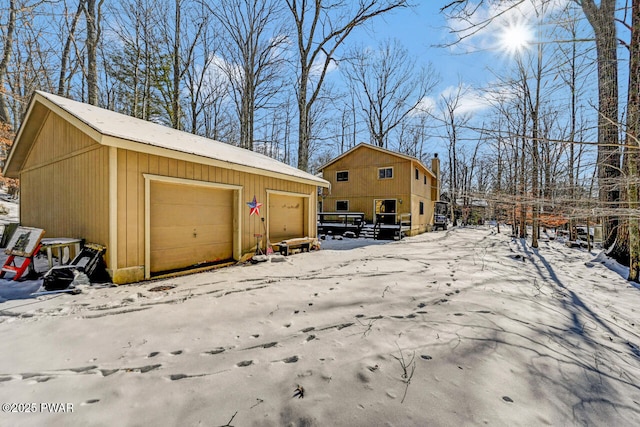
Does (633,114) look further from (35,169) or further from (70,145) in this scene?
(35,169)

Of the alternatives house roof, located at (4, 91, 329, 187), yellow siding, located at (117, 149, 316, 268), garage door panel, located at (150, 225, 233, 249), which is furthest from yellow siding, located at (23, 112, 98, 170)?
garage door panel, located at (150, 225, 233, 249)

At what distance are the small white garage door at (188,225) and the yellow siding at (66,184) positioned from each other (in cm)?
78

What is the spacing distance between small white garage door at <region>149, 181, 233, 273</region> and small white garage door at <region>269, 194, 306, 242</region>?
156cm

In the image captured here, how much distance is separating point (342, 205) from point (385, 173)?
3.41 meters

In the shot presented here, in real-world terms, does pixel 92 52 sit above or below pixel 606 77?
above

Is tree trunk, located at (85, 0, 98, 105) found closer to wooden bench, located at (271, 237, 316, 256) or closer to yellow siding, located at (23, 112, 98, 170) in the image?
yellow siding, located at (23, 112, 98, 170)

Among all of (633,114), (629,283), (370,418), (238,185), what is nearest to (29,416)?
(370,418)

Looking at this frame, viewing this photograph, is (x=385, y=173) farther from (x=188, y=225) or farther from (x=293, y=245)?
(x=188, y=225)

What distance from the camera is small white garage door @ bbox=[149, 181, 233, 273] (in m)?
5.06

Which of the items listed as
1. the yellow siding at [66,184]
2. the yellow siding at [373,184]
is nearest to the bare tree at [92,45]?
the yellow siding at [66,184]

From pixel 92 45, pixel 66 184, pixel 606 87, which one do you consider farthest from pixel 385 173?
pixel 92 45

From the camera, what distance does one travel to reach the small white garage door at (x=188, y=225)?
5.06 m

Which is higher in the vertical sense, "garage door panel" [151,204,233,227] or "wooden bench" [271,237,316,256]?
"garage door panel" [151,204,233,227]

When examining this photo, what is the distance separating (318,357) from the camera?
2.27 m
